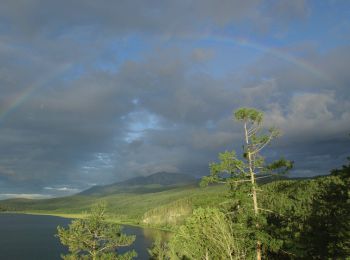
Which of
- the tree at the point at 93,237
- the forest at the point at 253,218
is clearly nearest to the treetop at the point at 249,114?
the forest at the point at 253,218

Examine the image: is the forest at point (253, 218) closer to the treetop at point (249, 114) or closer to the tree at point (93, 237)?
the treetop at point (249, 114)

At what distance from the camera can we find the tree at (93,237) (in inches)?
1811

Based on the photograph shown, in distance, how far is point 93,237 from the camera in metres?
47.7

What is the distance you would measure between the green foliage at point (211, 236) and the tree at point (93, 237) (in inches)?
800

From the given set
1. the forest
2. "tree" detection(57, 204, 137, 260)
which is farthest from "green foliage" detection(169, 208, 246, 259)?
"tree" detection(57, 204, 137, 260)

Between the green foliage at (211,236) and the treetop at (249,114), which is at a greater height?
the treetop at (249,114)

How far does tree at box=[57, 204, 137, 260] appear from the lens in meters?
46.0

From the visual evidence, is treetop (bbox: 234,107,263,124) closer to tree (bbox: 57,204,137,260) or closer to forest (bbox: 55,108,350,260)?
forest (bbox: 55,108,350,260)

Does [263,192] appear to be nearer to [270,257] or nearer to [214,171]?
[214,171]

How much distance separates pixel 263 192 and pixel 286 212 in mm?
1963

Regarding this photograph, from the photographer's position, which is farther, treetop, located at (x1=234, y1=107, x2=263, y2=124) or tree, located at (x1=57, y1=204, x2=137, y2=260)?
tree, located at (x1=57, y1=204, x2=137, y2=260)

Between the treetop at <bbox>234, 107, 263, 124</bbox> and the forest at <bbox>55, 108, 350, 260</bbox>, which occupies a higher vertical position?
the treetop at <bbox>234, 107, 263, 124</bbox>

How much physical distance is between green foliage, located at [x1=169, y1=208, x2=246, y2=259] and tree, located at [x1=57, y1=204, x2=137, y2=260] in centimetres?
2031

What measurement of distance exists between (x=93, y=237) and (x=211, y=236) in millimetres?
26773
